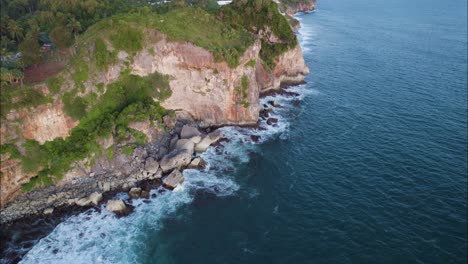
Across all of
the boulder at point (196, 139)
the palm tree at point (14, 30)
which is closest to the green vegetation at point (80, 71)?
the boulder at point (196, 139)

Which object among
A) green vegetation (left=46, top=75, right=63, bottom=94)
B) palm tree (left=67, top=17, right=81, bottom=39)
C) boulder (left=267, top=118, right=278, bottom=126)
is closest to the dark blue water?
boulder (left=267, top=118, right=278, bottom=126)

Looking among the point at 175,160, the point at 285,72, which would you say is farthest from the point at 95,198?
the point at 285,72

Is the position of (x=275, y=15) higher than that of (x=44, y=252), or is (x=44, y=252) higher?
(x=275, y=15)

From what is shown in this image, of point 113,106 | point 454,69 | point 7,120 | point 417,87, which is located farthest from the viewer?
point 454,69

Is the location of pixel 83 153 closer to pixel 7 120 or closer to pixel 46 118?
pixel 46 118

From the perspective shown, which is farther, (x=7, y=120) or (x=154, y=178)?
(x=154, y=178)

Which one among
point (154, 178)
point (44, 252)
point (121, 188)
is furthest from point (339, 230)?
point (44, 252)
